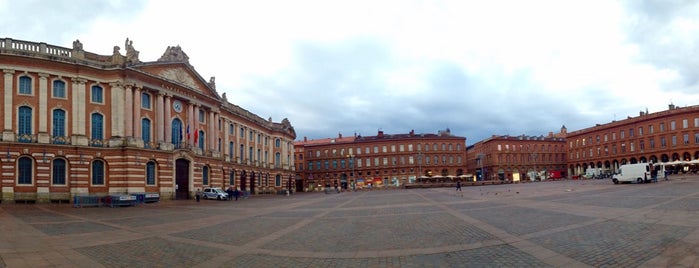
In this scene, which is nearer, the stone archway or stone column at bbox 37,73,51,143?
stone column at bbox 37,73,51,143

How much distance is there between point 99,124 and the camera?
39.1 m

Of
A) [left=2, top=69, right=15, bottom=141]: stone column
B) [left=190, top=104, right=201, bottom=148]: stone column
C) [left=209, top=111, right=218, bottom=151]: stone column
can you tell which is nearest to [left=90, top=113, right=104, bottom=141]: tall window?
[left=2, top=69, right=15, bottom=141]: stone column

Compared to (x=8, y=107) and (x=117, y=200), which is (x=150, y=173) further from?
(x=8, y=107)

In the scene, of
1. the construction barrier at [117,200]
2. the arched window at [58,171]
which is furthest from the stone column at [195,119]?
the construction barrier at [117,200]

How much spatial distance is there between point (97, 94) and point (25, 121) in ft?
20.7

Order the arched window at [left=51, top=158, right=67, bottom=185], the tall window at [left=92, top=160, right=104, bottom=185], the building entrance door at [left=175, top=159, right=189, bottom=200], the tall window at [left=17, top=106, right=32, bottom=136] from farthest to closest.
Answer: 1. the building entrance door at [left=175, top=159, right=189, bottom=200]
2. the tall window at [left=92, top=160, right=104, bottom=185]
3. the arched window at [left=51, top=158, right=67, bottom=185]
4. the tall window at [left=17, top=106, right=32, bottom=136]

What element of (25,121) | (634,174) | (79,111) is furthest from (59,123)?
(634,174)

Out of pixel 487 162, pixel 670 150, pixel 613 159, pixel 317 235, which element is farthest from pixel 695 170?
pixel 317 235

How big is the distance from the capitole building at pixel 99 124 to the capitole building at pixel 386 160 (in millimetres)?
58499

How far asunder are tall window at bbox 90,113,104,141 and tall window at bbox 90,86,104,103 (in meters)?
1.43

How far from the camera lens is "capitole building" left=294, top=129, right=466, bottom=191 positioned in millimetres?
104750

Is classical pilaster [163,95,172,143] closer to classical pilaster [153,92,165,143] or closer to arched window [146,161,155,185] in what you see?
classical pilaster [153,92,165,143]

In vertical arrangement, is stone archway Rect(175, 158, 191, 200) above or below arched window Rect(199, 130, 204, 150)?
below

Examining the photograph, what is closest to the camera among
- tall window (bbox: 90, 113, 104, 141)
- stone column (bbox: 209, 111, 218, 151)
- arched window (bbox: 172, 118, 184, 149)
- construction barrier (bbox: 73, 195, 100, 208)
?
construction barrier (bbox: 73, 195, 100, 208)
